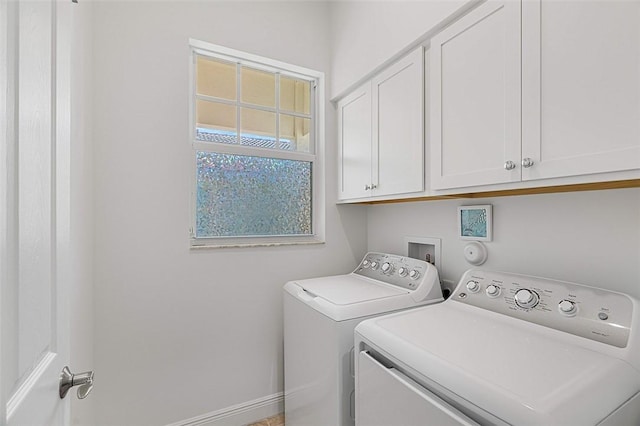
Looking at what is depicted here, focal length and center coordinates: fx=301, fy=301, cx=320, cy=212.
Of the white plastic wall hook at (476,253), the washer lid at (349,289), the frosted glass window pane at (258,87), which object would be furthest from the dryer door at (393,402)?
the frosted glass window pane at (258,87)

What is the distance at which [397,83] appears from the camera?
5.20 feet

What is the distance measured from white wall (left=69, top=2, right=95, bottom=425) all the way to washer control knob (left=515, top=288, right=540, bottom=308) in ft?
5.34

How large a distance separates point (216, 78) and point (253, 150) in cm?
51

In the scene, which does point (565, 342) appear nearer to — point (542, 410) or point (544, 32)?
point (542, 410)

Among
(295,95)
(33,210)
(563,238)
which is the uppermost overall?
A: (295,95)

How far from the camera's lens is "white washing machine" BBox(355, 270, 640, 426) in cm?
68

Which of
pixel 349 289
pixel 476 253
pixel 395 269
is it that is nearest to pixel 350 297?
pixel 349 289

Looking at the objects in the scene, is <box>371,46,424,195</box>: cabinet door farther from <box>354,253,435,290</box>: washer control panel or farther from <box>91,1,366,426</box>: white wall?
<box>91,1,366,426</box>: white wall

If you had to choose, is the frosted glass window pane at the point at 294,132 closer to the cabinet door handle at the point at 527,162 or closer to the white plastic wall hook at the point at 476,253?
the white plastic wall hook at the point at 476,253

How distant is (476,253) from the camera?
146 centimetres

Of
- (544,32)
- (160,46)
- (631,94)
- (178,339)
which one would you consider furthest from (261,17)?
(178,339)

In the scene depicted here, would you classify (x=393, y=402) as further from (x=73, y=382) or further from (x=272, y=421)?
(x=272, y=421)

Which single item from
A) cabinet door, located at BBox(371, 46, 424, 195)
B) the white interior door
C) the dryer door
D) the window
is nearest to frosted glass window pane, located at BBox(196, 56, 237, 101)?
→ the window

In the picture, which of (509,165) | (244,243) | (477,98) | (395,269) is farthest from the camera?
(244,243)
